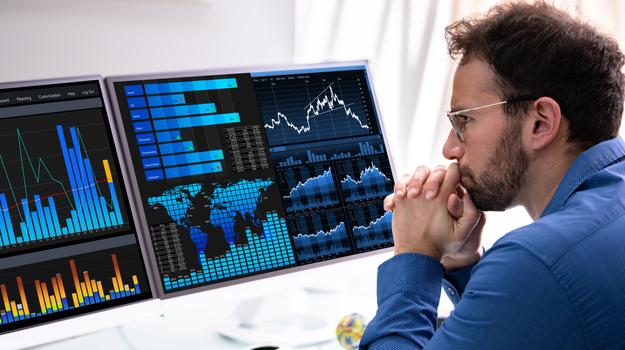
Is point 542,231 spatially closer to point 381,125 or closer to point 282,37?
point 381,125

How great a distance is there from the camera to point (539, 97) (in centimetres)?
109

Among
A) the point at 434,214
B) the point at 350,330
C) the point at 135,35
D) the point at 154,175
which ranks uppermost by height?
the point at 135,35

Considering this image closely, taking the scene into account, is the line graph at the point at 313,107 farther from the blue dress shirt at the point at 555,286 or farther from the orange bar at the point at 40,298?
the blue dress shirt at the point at 555,286

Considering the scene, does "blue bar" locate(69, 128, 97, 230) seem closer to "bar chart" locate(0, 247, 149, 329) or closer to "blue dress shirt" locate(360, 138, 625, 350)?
"bar chart" locate(0, 247, 149, 329)

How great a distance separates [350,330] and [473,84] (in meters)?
0.59

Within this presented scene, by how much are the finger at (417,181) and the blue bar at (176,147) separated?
1.55ft

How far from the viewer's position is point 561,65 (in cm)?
109

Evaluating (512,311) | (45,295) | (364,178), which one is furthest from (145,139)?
(512,311)

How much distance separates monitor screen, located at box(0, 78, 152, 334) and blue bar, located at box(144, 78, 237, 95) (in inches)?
4.5

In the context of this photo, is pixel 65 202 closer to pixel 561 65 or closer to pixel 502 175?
pixel 502 175

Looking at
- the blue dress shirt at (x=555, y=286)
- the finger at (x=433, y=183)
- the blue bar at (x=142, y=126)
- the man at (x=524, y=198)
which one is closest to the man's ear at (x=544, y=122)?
the man at (x=524, y=198)

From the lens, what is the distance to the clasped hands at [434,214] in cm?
123

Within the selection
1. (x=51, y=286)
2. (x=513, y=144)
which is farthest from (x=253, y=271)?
(x=513, y=144)

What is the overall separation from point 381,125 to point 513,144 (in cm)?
56
